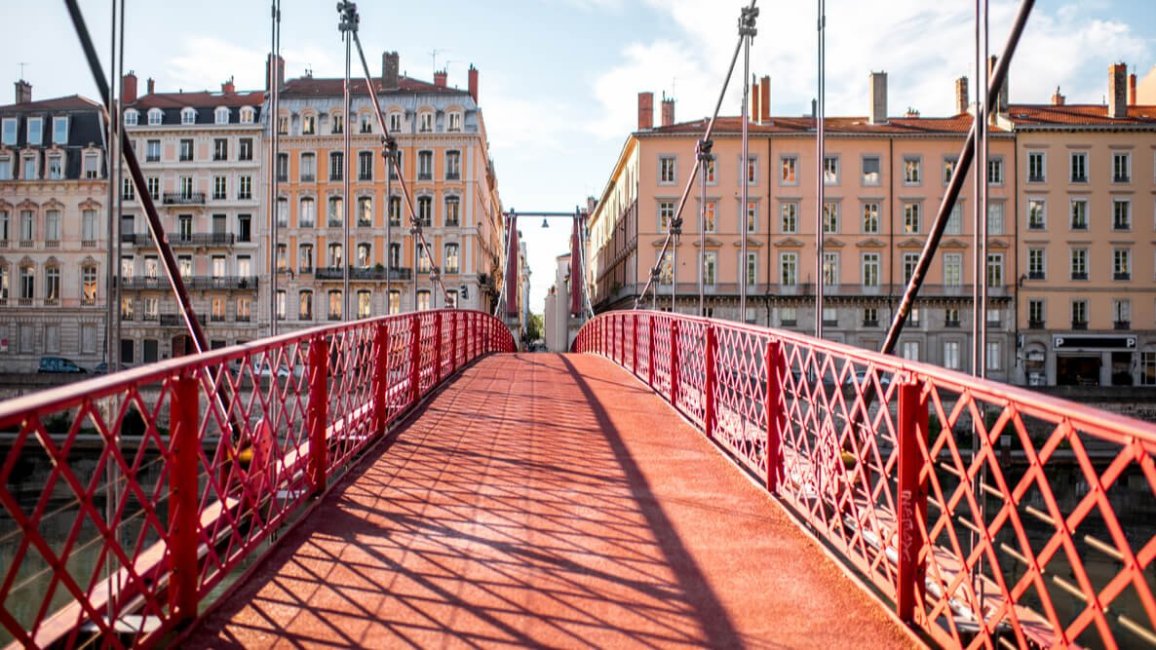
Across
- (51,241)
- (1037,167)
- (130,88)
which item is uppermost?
(130,88)

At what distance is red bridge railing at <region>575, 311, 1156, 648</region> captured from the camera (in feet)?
7.11

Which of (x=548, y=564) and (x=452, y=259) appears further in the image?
(x=452, y=259)

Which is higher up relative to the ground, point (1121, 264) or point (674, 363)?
point (1121, 264)

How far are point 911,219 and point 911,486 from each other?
3927cm

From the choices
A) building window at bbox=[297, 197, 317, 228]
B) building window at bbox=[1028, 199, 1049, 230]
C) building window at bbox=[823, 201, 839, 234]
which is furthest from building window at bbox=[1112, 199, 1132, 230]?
building window at bbox=[297, 197, 317, 228]

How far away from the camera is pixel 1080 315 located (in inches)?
1506

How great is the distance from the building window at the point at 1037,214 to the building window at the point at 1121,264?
354 centimetres

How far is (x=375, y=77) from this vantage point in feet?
150

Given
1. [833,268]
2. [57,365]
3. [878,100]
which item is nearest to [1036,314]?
[833,268]

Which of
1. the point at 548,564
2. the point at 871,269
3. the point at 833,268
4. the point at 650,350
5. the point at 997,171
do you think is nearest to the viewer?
the point at 548,564

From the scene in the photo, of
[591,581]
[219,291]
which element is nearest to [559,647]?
[591,581]

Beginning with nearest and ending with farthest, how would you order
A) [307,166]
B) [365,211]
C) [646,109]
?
[365,211] → [307,166] → [646,109]

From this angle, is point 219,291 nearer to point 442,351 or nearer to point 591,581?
point 442,351

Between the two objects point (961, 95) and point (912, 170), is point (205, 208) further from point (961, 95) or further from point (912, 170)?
point (961, 95)
